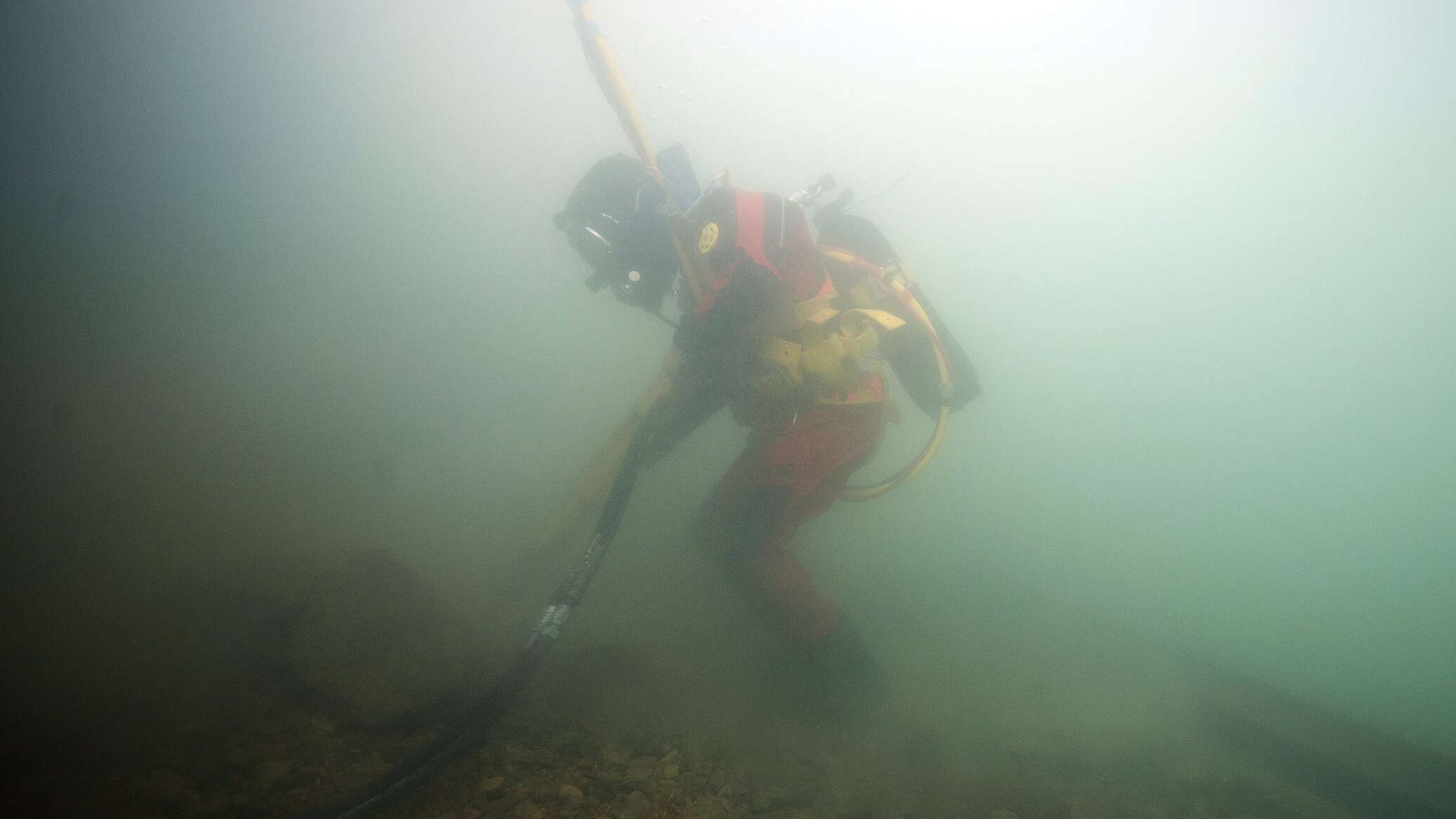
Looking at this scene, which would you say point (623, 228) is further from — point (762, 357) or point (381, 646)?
point (381, 646)

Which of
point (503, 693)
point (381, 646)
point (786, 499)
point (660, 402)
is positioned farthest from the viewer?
point (660, 402)

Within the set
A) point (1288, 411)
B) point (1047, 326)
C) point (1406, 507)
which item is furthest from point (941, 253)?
point (1406, 507)

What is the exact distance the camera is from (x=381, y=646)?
2568 millimetres

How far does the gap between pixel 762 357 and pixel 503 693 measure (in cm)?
185

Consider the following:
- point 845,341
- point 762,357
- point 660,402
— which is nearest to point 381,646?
point 660,402

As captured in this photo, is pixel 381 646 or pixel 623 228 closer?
pixel 381 646

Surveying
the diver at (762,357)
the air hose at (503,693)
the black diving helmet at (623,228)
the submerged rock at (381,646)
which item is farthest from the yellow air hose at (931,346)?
the submerged rock at (381,646)

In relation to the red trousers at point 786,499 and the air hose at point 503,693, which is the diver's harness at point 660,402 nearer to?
the air hose at point 503,693

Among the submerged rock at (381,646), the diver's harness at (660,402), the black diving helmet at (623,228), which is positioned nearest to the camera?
the diver's harness at (660,402)

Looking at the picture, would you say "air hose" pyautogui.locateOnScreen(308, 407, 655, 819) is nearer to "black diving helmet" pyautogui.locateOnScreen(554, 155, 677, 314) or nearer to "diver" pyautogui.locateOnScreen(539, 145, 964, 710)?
"diver" pyautogui.locateOnScreen(539, 145, 964, 710)

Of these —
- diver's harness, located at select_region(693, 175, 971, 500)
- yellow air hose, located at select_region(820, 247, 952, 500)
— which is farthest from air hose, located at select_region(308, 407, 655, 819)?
yellow air hose, located at select_region(820, 247, 952, 500)

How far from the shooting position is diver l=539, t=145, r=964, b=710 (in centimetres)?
264

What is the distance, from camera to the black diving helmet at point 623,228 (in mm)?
2760

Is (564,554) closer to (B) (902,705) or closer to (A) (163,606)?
(A) (163,606)
